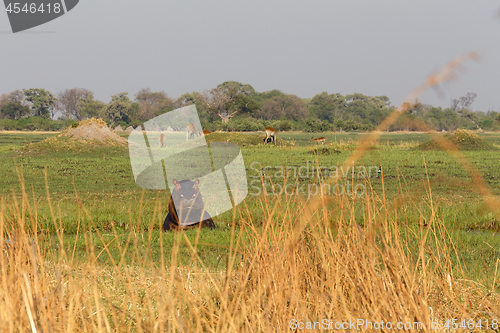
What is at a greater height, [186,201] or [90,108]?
[90,108]

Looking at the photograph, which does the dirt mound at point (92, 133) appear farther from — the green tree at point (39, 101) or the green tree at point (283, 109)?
the green tree at point (39, 101)

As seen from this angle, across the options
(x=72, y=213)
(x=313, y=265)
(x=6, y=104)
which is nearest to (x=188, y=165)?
(x=72, y=213)

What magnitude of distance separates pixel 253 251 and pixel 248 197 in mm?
7722

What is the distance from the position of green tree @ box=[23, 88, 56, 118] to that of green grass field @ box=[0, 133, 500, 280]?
74406mm

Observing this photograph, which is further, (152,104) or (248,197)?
(152,104)

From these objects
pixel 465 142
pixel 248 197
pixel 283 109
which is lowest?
pixel 465 142

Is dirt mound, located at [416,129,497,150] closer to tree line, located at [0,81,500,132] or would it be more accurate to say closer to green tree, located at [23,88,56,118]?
tree line, located at [0,81,500,132]

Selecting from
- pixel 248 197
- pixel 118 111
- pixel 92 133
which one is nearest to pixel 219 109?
pixel 118 111

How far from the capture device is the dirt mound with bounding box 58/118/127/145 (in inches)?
1069

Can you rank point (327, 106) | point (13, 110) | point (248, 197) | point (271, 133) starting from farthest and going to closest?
point (327, 106)
point (13, 110)
point (271, 133)
point (248, 197)

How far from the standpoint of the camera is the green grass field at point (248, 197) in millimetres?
3620

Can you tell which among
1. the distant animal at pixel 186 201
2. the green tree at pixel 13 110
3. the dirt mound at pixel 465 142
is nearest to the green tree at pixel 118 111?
the green tree at pixel 13 110

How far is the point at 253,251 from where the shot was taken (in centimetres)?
323

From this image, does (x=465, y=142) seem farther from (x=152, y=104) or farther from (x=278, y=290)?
(x=152, y=104)
